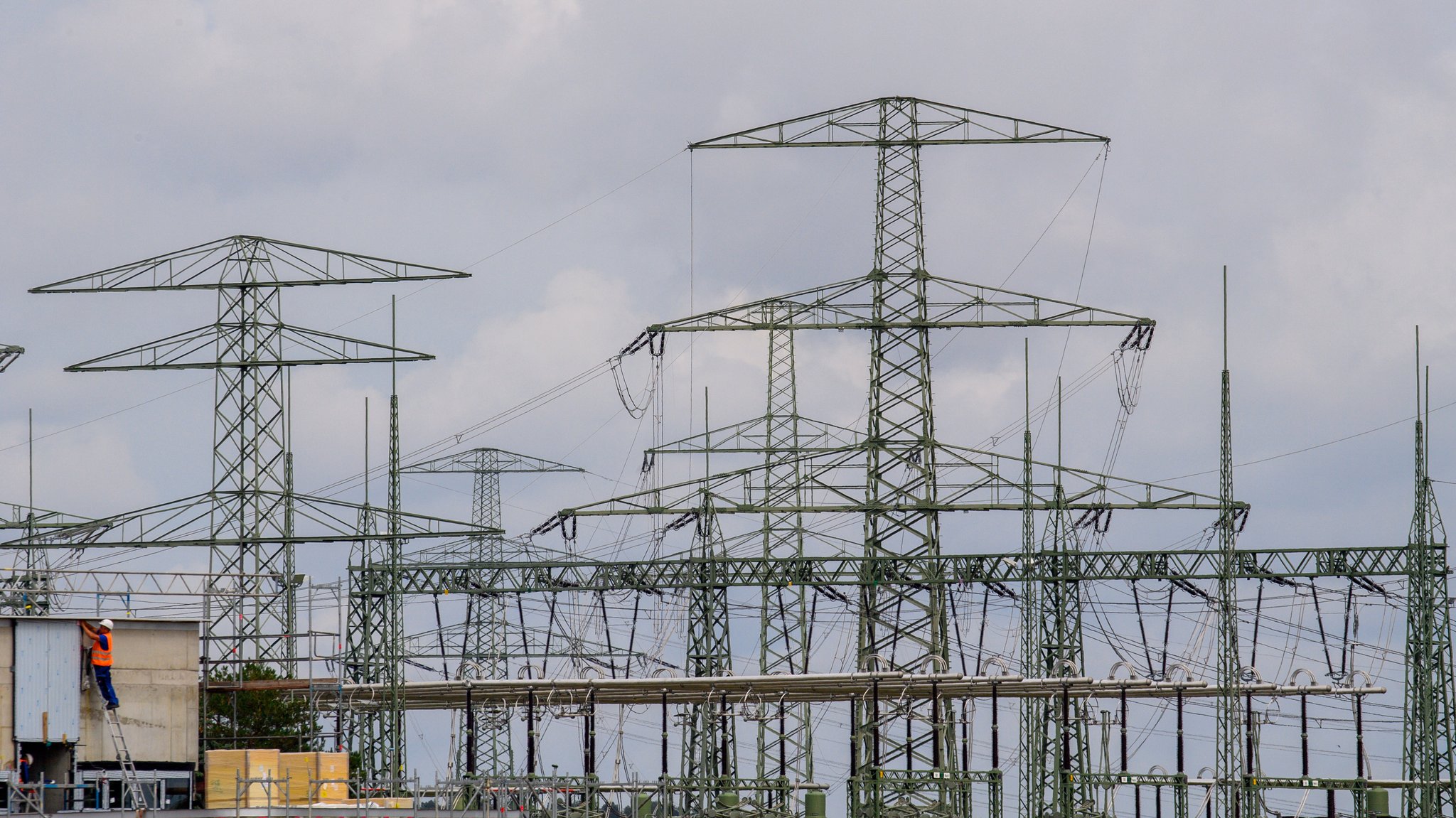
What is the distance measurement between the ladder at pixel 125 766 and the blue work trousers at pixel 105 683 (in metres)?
0.38

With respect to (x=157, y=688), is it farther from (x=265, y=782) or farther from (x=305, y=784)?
(x=265, y=782)

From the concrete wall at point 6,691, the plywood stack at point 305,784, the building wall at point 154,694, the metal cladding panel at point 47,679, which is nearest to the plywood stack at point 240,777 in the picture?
the plywood stack at point 305,784

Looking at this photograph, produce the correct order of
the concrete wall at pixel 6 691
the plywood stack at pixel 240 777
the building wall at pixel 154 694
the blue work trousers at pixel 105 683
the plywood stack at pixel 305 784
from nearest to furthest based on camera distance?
the plywood stack at pixel 240 777, the plywood stack at pixel 305 784, the concrete wall at pixel 6 691, the blue work trousers at pixel 105 683, the building wall at pixel 154 694

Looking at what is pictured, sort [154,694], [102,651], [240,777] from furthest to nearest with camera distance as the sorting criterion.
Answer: [154,694] → [102,651] → [240,777]

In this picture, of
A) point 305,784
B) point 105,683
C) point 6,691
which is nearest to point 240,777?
point 305,784

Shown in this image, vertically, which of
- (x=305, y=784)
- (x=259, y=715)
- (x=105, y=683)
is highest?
(x=105, y=683)

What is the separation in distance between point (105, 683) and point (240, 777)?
376 centimetres

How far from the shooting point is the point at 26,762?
46.5m

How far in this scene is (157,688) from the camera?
49438 mm

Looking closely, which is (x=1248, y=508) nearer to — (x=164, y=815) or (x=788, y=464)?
(x=788, y=464)

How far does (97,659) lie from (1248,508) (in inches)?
1447

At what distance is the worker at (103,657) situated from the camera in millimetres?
46938

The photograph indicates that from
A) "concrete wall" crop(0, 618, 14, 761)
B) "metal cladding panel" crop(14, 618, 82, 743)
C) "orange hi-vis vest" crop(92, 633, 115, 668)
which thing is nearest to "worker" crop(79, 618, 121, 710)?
"orange hi-vis vest" crop(92, 633, 115, 668)

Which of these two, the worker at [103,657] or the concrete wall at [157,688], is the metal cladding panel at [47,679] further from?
the concrete wall at [157,688]
